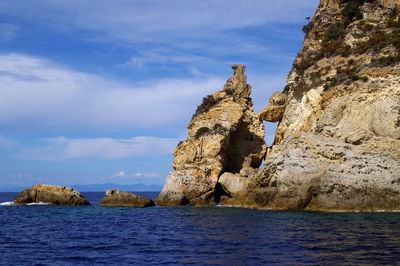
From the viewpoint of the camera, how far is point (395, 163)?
3700 centimetres

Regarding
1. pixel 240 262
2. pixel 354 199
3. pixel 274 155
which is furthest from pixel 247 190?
pixel 240 262

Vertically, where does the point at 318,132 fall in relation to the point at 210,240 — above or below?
above

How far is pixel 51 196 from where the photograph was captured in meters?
56.4

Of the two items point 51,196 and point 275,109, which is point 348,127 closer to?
point 275,109

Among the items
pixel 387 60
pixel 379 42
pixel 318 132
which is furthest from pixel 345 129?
pixel 379 42

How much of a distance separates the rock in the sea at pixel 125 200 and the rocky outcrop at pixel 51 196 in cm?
429

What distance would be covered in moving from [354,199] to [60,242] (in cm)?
2287

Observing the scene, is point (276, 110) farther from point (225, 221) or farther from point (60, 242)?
point (60, 242)

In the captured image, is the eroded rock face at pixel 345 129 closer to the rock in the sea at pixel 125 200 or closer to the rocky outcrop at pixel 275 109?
the rocky outcrop at pixel 275 109

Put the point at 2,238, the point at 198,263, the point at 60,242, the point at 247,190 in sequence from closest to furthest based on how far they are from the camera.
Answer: the point at 198,263 → the point at 60,242 → the point at 2,238 → the point at 247,190

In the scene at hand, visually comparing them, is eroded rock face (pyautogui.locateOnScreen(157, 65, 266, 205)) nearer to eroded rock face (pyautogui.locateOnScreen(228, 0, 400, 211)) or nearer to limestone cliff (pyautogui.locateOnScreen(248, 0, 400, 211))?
eroded rock face (pyautogui.locateOnScreen(228, 0, 400, 211))

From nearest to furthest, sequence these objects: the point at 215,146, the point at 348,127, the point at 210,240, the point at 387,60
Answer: the point at 210,240 < the point at 348,127 < the point at 387,60 < the point at 215,146

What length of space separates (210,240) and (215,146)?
28.7 meters

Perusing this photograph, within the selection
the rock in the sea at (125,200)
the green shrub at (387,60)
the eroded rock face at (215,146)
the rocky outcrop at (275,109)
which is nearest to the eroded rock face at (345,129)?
the green shrub at (387,60)
